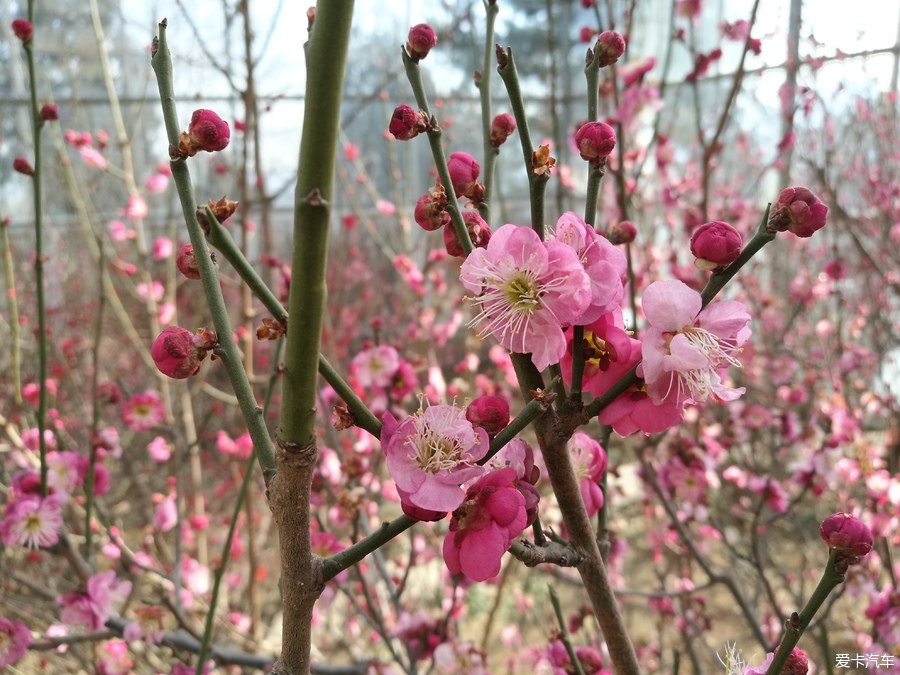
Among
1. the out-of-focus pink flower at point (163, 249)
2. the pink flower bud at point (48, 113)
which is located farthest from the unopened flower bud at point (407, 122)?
the out-of-focus pink flower at point (163, 249)

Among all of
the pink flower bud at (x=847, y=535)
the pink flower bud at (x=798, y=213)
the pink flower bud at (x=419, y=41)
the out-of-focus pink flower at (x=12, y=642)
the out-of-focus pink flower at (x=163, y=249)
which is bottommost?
the out-of-focus pink flower at (x=12, y=642)

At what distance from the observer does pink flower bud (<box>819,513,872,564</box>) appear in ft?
1.73

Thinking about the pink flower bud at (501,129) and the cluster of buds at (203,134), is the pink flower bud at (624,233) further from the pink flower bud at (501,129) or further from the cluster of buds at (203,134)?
the cluster of buds at (203,134)

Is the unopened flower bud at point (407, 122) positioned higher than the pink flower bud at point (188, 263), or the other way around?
the unopened flower bud at point (407, 122)

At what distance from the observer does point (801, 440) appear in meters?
2.40

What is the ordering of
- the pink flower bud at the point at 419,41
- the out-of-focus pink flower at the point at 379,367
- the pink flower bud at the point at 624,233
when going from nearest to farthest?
the pink flower bud at the point at 419,41 < the pink flower bud at the point at 624,233 < the out-of-focus pink flower at the point at 379,367

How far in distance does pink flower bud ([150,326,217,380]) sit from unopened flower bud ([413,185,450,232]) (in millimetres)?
204

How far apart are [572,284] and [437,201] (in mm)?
139

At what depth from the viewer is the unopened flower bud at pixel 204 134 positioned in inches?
19.3

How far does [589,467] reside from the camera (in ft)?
2.35

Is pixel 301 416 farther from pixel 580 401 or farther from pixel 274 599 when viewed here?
pixel 274 599

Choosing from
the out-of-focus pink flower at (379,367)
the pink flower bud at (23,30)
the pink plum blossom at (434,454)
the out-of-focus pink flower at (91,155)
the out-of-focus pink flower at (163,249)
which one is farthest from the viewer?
the out-of-focus pink flower at (163,249)

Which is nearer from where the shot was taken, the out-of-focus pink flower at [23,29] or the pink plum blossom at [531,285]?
the pink plum blossom at [531,285]

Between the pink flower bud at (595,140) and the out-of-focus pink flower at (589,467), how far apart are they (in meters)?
0.30
